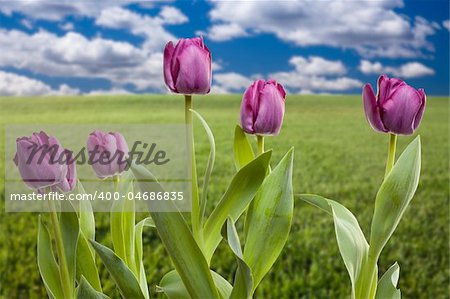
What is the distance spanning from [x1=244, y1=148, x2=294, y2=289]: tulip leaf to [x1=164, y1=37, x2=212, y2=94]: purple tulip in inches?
5.4

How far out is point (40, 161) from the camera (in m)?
0.71

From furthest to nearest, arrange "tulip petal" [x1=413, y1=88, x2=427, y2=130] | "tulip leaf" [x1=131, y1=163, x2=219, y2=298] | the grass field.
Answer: the grass field
"tulip petal" [x1=413, y1=88, x2=427, y2=130]
"tulip leaf" [x1=131, y1=163, x2=219, y2=298]

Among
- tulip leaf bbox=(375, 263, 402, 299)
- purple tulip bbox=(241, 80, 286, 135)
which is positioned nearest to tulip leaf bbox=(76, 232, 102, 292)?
purple tulip bbox=(241, 80, 286, 135)


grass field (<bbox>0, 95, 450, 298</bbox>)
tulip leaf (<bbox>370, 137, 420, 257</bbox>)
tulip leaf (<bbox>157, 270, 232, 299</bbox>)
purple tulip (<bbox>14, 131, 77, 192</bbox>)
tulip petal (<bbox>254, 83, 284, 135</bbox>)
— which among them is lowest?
grass field (<bbox>0, 95, 450, 298</bbox>)

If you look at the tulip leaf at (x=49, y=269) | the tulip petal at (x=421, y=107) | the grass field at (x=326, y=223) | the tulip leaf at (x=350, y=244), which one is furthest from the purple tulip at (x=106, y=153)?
→ the grass field at (x=326, y=223)

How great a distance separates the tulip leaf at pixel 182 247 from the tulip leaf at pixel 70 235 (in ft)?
0.40

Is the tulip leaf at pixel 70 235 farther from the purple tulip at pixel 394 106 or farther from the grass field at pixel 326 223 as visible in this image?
the grass field at pixel 326 223

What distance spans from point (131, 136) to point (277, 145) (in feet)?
4.39

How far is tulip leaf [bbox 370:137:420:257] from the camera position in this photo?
753mm

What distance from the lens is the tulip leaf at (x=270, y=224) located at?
0.76 meters

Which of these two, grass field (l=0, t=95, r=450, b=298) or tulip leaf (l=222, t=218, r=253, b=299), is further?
grass field (l=0, t=95, r=450, b=298)

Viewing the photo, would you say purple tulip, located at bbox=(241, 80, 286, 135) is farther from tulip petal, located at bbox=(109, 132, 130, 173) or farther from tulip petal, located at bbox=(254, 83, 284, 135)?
tulip petal, located at bbox=(109, 132, 130, 173)

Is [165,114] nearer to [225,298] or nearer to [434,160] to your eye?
[434,160]

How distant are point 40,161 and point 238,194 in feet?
0.76
